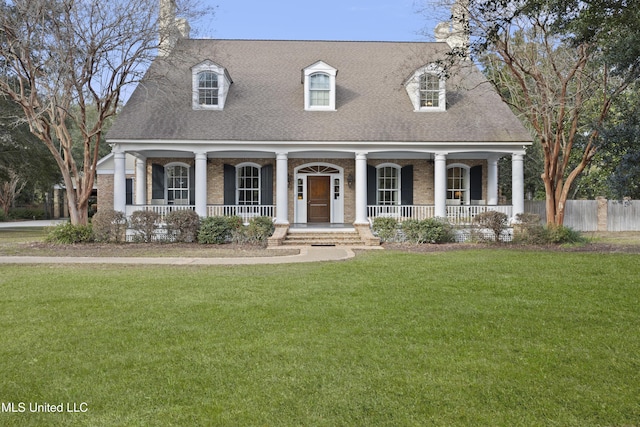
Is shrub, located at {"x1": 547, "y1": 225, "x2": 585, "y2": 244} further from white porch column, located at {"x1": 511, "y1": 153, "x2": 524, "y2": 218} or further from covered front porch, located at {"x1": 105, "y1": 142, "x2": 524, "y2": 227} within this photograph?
covered front porch, located at {"x1": 105, "y1": 142, "x2": 524, "y2": 227}

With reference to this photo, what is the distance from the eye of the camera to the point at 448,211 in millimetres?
17156

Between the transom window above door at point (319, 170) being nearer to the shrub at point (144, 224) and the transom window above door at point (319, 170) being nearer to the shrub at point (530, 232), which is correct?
the shrub at point (144, 224)

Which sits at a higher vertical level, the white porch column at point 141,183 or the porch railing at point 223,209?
the white porch column at point 141,183

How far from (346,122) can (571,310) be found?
479 inches

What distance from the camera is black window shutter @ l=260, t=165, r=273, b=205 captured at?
1792cm

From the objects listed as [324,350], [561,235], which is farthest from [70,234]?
[561,235]

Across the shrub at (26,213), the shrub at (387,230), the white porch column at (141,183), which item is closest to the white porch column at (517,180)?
the shrub at (387,230)

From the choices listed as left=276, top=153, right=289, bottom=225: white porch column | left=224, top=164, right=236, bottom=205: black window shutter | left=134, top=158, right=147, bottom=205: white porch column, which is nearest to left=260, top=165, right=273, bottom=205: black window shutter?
left=224, top=164, right=236, bottom=205: black window shutter

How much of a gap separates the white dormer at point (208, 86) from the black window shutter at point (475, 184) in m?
10.4

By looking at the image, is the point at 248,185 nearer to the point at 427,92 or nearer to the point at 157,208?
the point at 157,208

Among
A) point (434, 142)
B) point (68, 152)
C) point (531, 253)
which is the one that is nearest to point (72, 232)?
point (68, 152)

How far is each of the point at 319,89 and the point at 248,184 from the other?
4747 millimetres

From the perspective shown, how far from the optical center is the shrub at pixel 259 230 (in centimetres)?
1521

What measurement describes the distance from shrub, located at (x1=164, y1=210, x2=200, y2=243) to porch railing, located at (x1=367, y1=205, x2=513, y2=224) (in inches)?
246
